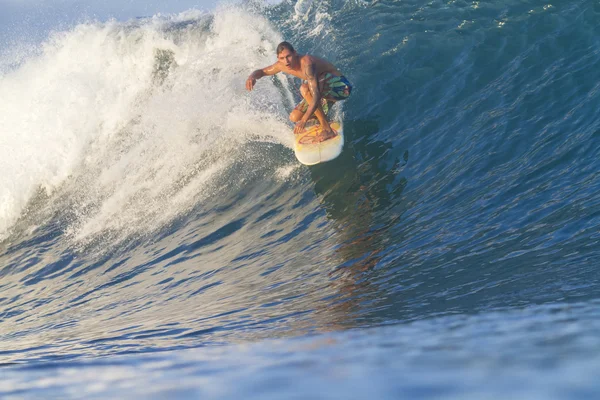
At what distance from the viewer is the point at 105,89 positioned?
469 inches

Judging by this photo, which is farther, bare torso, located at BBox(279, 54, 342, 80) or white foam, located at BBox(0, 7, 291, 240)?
white foam, located at BBox(0, 7, 291, 240)

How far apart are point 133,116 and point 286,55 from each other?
4970 mm

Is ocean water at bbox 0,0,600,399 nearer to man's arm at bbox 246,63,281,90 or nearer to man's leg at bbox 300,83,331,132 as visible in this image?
man's leg at bbox 300,83,331,132

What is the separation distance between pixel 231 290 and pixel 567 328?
14.1 ft

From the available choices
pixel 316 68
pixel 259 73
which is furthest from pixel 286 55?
pixel 259 73

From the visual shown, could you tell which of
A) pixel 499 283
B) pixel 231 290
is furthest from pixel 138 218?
pixel 499 283

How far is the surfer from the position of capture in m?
6.98

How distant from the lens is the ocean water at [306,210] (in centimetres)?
83

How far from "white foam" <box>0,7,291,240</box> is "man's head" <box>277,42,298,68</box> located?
1709mm

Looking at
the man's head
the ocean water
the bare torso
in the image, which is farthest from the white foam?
the man's head

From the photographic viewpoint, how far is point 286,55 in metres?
6.96

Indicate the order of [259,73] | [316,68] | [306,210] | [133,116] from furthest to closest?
[133,116]
[259,73]
[316,68]
[306,210]

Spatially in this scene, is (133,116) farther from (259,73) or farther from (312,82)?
(312,82)

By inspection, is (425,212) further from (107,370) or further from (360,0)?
(360,0)
